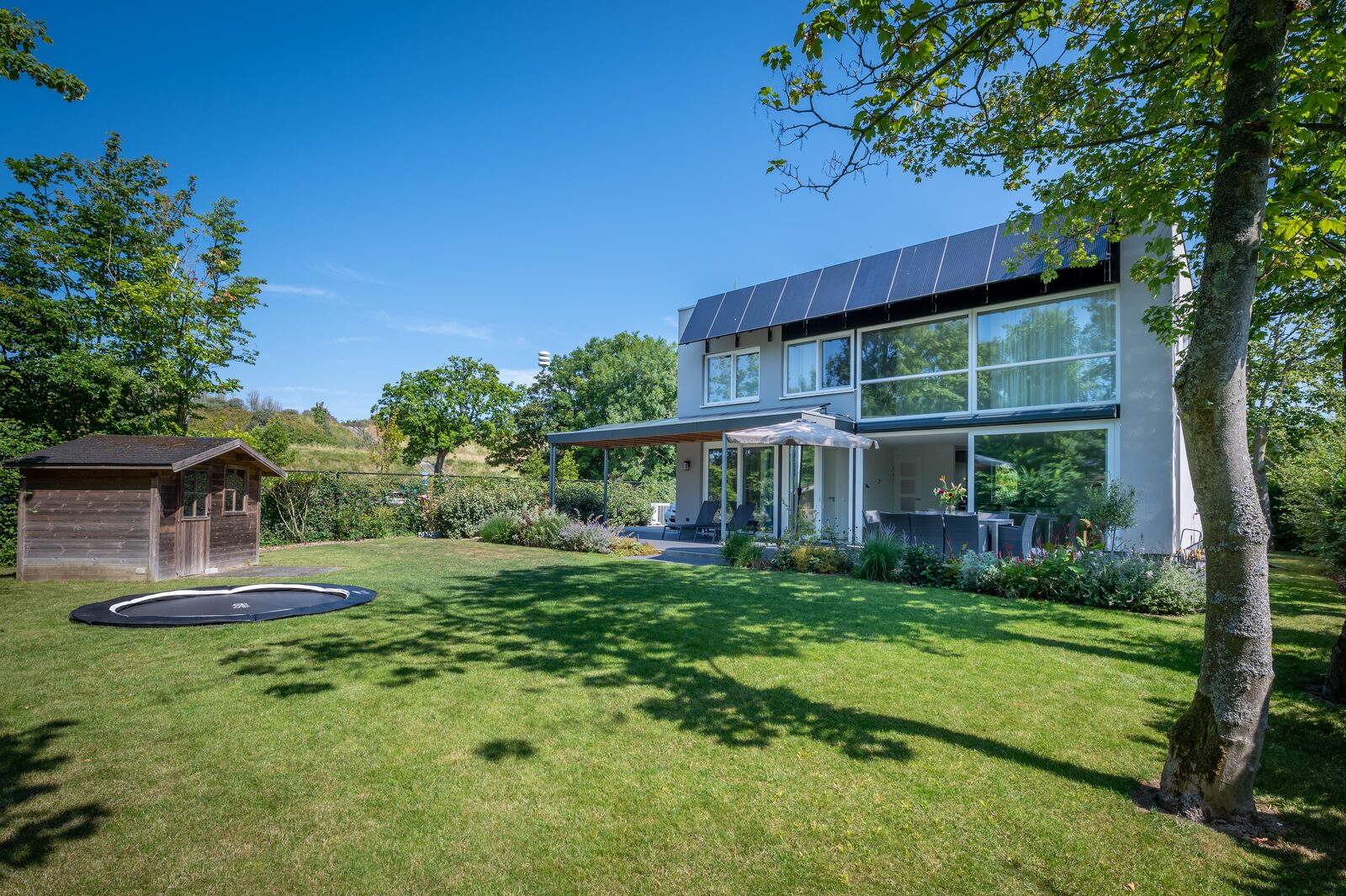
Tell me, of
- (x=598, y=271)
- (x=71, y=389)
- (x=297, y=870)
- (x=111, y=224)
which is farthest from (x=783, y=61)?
(x=598, y=271)

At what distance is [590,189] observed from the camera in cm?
1473

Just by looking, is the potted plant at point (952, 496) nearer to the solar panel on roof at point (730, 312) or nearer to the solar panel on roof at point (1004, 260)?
the solar panel on roof at point (1004, 260)

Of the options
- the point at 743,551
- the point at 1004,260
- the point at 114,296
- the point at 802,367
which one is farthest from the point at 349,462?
the point at 1004,260

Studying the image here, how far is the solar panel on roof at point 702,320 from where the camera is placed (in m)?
16.5

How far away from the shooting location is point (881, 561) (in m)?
9.48

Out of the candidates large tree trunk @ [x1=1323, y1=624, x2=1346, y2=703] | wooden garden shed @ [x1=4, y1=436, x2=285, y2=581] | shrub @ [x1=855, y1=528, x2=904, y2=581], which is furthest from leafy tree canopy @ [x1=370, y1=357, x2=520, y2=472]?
large tree trunk @ [x1=1323, y1=624, x2=1346, y2=703]

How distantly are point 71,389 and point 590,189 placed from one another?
11286mm

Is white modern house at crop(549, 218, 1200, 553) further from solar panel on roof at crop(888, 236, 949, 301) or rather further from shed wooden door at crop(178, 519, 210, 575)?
shed wooden door at crop(178, 519, 210, 575)

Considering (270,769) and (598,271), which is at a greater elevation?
(598,271)

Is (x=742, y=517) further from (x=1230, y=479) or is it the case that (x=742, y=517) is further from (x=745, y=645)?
(x=1230, y=479)

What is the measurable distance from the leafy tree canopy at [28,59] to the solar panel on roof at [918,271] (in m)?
13.1

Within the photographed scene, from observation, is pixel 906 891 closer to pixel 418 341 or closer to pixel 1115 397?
pixel 1115 397

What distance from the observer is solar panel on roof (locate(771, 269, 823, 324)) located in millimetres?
14625

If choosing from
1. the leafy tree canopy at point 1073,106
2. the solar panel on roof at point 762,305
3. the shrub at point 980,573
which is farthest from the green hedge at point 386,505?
the leafy tree canopy at point 1073,106
